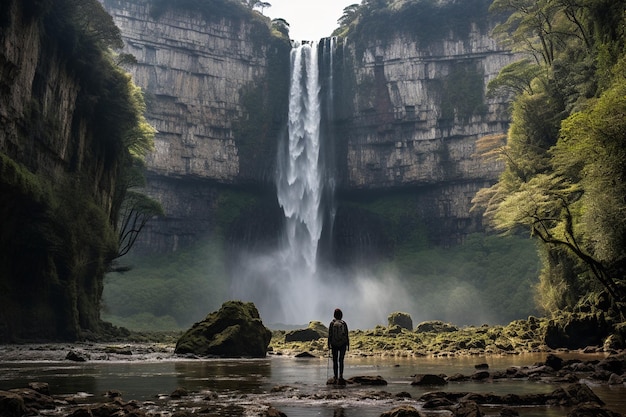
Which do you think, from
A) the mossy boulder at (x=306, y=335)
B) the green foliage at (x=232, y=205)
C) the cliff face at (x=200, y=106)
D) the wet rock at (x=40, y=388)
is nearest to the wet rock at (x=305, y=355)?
the mossy boulder at (x=306, y=335)

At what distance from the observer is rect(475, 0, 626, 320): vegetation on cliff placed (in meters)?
21.5

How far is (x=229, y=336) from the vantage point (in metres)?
25.1

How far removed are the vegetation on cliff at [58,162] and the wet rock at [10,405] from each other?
67.2ft

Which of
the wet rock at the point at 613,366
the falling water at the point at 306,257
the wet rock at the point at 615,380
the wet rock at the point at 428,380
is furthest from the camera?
the falling water at the point at 306,257

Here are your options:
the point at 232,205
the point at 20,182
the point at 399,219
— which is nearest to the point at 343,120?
the point at 399,219

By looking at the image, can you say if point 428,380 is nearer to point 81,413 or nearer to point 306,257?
point 81,413

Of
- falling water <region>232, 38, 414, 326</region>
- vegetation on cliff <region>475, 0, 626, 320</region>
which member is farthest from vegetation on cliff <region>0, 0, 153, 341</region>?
falling water <region>232, 38, 414, 326</region>

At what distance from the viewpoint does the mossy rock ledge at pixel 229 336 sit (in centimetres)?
2516

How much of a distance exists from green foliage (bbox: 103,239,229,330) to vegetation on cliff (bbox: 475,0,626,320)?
142ft

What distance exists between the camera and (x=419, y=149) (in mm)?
90250

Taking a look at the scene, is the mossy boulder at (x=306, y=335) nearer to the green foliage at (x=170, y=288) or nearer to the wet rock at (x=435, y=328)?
the wet rock at (x=435, y=328)

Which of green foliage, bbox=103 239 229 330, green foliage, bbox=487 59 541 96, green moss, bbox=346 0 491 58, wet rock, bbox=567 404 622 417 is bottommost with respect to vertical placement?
wet rock, bbox=567 404 622 417

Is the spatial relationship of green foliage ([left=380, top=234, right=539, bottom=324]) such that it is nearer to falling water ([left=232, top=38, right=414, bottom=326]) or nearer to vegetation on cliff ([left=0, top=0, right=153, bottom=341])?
falling water ([left=232, top=38, right=414, bottom=326])

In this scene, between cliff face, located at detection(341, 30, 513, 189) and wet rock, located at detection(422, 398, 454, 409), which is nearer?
wet rock, located at detection(422, 398, 454, 409)
